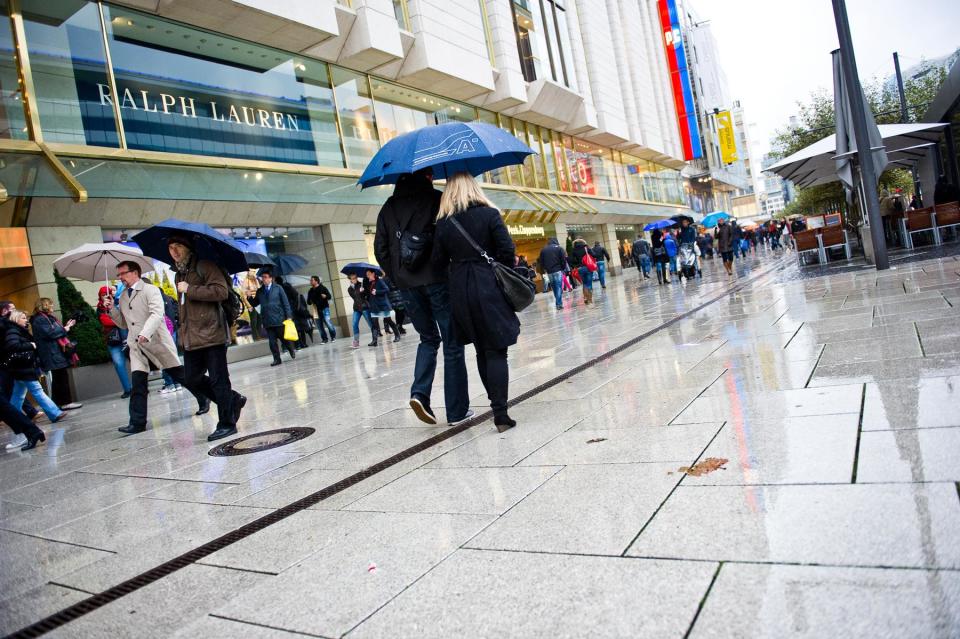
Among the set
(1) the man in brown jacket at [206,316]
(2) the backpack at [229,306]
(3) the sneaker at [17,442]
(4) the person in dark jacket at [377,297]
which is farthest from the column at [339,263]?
(1) the man in brown jacket at [206,316]

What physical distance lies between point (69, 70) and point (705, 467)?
1572 cm

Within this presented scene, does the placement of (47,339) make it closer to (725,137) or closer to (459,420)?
(459,420)

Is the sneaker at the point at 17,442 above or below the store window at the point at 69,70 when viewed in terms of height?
below

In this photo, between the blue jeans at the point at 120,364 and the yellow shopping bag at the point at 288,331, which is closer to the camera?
the blue jeans at the point at 120,364

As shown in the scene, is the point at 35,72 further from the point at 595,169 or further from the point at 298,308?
the point at 595,169

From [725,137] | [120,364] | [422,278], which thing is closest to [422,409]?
[422,278]

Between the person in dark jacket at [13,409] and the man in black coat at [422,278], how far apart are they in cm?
465

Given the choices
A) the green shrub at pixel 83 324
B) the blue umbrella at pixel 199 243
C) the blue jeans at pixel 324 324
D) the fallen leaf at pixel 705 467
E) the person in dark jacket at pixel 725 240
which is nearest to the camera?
the fallen leaf at pixel 705 467

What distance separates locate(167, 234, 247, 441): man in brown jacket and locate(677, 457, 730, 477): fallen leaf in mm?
4402

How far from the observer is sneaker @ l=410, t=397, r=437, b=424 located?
15.9 ft

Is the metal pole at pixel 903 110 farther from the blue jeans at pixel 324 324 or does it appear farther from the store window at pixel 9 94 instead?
the store window at pixel 9 94

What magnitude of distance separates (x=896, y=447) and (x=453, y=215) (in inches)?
116

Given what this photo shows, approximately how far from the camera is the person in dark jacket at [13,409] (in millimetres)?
6660

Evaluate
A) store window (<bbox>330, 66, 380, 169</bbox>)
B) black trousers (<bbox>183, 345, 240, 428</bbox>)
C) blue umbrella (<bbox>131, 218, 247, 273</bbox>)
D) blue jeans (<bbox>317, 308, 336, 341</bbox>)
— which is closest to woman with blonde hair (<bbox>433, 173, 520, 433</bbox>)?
blue umbrella (<bbox>131, 218, 247, 273</bbox>)
